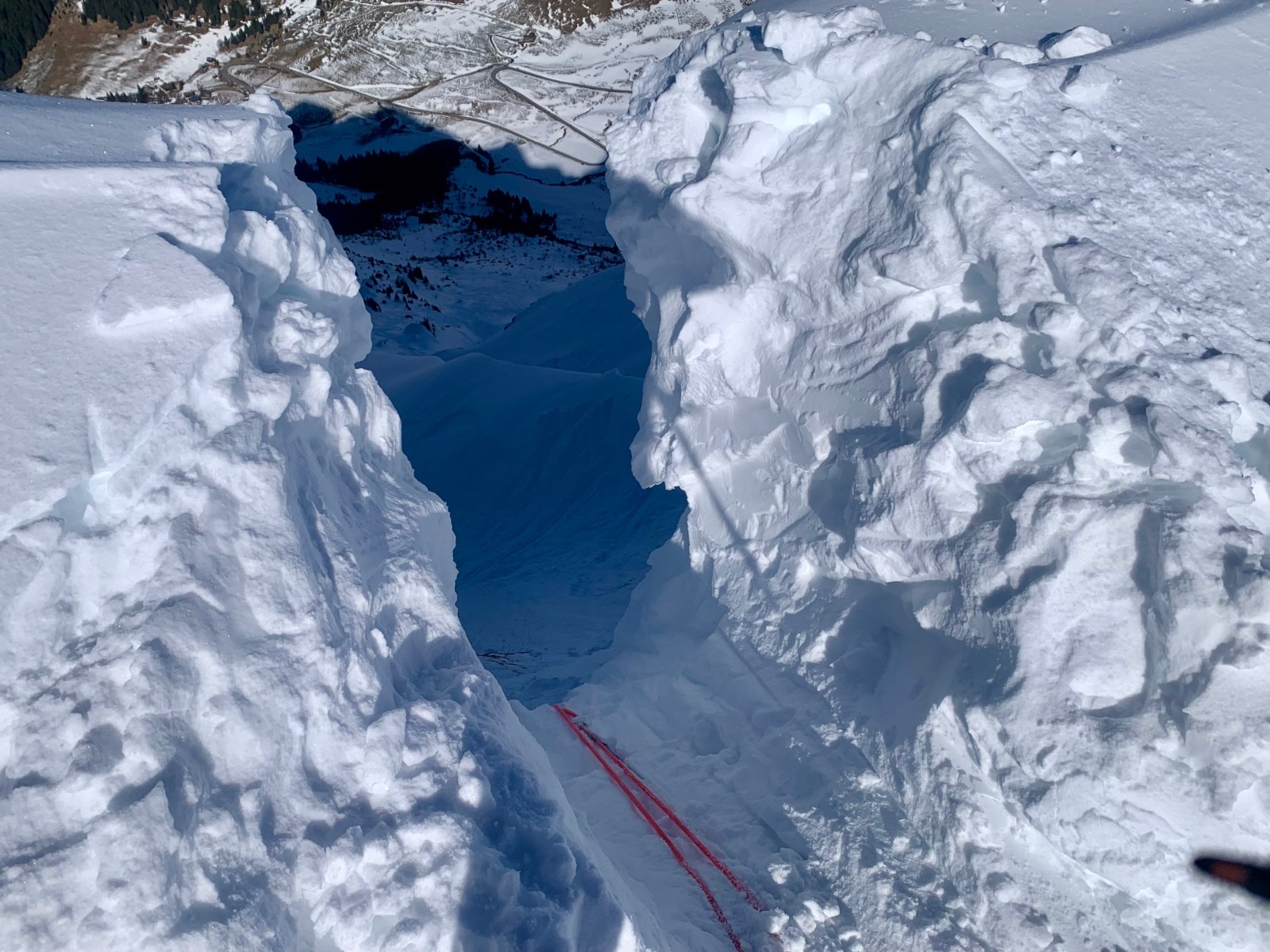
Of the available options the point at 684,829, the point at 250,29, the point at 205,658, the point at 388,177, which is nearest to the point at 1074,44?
the point at 684,829

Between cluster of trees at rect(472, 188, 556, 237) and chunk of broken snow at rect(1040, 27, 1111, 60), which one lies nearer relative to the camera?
chunk of broken snow at rect(1040, 27, 1111, 60)

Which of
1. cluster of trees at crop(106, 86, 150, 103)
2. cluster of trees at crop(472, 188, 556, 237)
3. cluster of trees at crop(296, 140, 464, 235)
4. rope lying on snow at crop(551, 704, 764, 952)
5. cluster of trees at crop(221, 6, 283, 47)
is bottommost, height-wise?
cluster of trees at crop(472, 188, 556, 237)

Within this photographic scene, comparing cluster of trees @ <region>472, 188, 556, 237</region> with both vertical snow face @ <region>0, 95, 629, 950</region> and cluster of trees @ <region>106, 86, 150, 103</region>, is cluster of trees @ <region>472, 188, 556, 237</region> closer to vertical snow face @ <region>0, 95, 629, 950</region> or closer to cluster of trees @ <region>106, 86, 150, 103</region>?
cluster of trees @ <region>106, 86, 150, 103</region>

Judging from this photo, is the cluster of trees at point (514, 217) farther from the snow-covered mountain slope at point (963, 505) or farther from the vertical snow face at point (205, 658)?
the vertical snow face at point (205, 658)

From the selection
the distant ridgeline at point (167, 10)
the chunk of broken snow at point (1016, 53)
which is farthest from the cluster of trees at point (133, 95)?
the chunk of broken snow at point (1016, 53)

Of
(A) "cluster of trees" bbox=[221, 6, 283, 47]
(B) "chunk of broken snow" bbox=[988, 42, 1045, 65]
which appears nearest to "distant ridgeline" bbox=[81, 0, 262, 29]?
(A) "cluster of trees" bbox=[221, 6, 283, 47]
